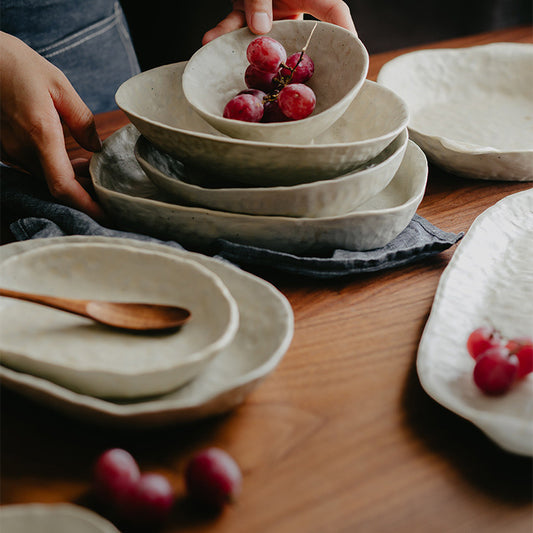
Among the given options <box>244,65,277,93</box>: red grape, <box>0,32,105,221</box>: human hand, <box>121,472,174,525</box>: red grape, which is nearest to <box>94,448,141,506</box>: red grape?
<box>121,472,174,525</box>: red grape

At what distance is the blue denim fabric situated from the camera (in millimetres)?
1060

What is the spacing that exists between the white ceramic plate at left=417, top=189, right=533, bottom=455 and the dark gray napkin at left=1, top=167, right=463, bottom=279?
0.05m

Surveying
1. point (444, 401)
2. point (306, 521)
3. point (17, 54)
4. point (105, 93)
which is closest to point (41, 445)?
point (306, 521)

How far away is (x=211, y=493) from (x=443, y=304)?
0.29 m

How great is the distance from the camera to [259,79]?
69 centimetres

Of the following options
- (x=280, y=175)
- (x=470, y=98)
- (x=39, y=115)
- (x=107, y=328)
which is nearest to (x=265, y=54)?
(x=280, y=175)

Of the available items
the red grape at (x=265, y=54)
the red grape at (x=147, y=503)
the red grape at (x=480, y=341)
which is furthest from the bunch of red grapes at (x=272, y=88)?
the red grape at (x=147, y=503)

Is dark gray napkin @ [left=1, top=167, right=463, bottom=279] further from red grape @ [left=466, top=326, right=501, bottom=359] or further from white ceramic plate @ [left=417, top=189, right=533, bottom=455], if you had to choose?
red grape @ [left=466, top=326, right=501, bottom=359]

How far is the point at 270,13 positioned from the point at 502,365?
22.7 inches

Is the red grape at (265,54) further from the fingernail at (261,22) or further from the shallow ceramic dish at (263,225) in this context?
the shallow ceramic dish at (263,225)

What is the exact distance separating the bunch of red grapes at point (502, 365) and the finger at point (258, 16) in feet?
1.71

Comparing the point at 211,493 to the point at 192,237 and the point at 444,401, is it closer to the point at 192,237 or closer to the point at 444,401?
the point at 444,401

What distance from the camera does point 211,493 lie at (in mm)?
356

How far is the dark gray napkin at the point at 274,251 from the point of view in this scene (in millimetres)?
583
